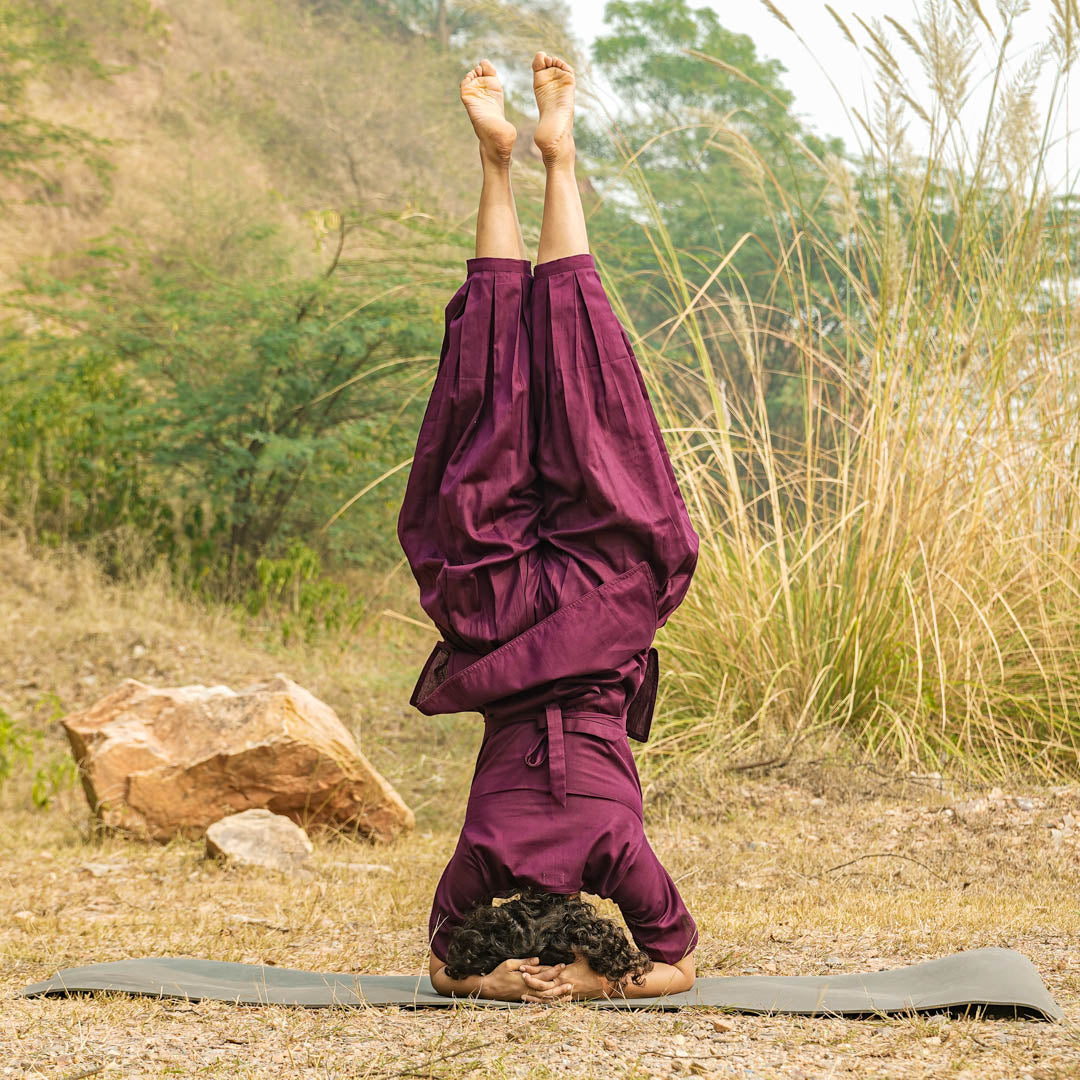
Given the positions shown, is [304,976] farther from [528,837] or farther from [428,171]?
[428,171]

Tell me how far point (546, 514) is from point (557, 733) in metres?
0.40

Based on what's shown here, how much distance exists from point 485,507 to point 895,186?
273 cm

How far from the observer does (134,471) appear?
7.52m

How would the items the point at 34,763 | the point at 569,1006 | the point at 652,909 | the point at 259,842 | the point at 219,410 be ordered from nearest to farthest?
the point at 569,1006 < the point at 652,909 < the point at 259,842 < the point at 34,763 < the point at 219,410

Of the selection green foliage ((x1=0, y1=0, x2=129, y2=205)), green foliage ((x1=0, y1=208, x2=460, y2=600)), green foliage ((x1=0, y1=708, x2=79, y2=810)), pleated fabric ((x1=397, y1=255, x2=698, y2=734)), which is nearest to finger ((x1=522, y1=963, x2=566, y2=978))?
pleated fabric ((x1=397, y1=255, x2=698, y2=734))

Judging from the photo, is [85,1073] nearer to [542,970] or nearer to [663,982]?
[542,970]

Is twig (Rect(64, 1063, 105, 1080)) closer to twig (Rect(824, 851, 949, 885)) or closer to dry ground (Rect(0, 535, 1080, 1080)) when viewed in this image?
dry ground (Rect(0, 535, 1080, 1080))

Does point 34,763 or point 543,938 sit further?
point 34,763

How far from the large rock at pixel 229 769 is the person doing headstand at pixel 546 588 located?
73.5 inches

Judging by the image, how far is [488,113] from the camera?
2.08 metres

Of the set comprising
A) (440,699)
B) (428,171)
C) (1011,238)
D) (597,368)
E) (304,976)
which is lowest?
(304,976)

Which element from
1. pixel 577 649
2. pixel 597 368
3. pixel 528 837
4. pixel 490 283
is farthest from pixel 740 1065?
pixel 490 283

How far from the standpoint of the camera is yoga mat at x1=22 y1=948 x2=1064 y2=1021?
1700 mm

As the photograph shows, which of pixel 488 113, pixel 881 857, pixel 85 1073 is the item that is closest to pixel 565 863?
pixel 85 1073
